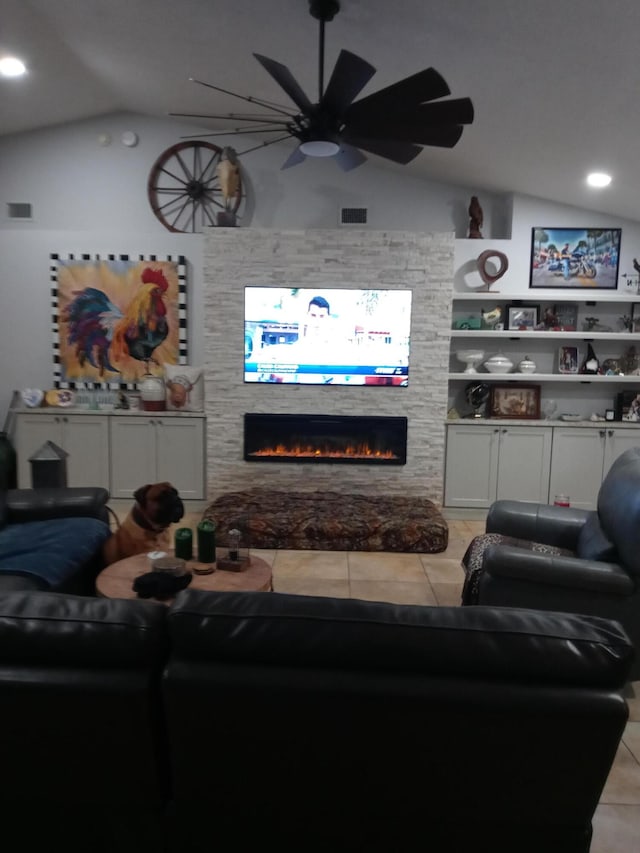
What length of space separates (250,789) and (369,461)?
3967mm

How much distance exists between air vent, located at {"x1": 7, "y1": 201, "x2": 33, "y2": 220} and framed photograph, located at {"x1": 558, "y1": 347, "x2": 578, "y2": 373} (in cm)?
497

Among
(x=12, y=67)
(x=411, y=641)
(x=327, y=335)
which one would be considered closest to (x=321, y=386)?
(x=327, y=335)

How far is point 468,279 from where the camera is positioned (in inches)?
213

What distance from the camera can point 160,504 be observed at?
3.13 metres

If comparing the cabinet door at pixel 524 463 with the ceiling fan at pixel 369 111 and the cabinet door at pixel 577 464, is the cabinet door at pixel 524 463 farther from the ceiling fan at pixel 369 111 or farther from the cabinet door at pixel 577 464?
the ceiling fan at pixel 369 111

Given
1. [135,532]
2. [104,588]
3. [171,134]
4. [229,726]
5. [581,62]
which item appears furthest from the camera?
[171,134]

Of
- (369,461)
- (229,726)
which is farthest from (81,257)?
(229,726)

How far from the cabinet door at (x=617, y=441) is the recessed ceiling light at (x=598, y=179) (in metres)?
2.00

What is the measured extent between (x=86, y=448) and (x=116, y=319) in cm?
121

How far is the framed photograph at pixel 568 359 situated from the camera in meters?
5.46

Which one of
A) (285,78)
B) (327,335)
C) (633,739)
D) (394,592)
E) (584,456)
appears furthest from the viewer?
(584,456)

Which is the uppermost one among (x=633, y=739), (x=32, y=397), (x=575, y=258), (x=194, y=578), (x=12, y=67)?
(x=12, y=67)

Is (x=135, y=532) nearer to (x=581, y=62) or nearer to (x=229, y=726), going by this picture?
(x=229, y=726)

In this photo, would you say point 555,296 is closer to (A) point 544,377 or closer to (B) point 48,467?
(A) point 544,377
